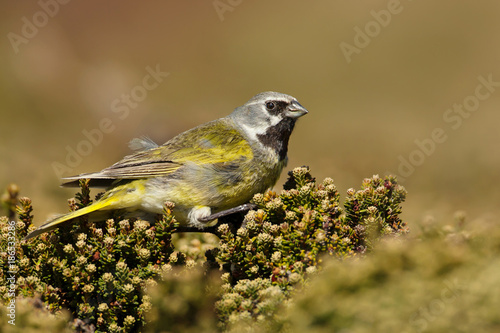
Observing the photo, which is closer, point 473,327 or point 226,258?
point 473,327

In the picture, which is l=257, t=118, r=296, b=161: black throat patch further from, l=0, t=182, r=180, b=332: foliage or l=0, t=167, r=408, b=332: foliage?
l=0, t=182, r=180, b=332: foliage

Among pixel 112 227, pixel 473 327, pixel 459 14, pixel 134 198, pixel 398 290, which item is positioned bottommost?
pixel 473 327

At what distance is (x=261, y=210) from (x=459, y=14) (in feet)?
28.3

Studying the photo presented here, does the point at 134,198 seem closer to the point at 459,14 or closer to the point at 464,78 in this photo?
A: the point at 464,78

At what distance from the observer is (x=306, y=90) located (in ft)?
30.3

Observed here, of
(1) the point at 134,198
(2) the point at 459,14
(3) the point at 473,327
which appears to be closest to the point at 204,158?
(1) the point at 134,198

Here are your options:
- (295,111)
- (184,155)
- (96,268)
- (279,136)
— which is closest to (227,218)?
(184,155)

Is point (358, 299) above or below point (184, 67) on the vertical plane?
below

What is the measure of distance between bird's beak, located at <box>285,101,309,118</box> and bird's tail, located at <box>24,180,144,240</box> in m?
1.25

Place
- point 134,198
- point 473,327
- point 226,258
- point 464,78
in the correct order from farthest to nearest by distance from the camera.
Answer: point 464,78, point 134,198, point 226,258, point 473,327

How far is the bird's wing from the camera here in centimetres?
378

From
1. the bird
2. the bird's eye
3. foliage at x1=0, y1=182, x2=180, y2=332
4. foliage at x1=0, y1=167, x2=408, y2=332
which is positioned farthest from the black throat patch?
foliage at x1=0, y1=182, x2=180, y2=332

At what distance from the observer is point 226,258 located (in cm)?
288

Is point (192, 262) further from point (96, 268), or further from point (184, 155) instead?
point (184, 155)
